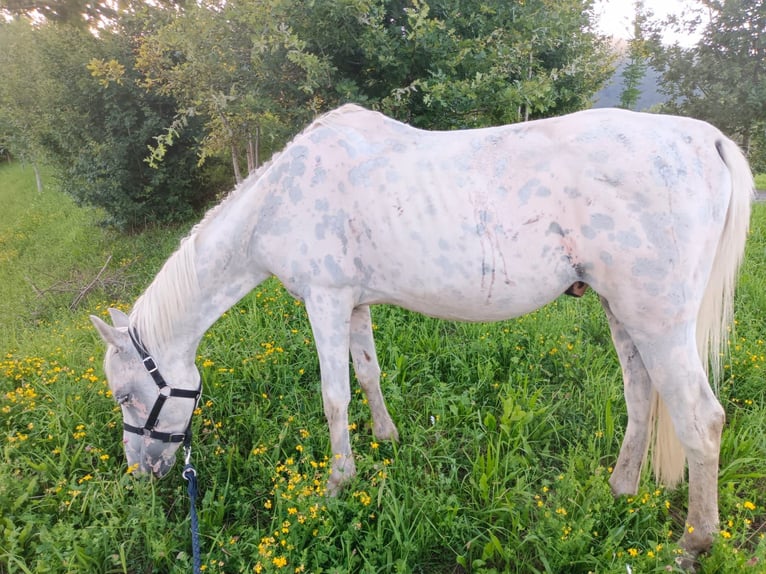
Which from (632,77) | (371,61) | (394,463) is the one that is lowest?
(394,463)

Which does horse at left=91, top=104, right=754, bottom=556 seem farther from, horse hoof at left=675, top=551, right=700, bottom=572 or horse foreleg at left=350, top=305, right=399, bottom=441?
horse foreleg at left=350, top=305, right=399, bottom=441

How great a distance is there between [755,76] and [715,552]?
1242cm

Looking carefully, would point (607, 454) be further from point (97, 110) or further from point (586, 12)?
point (97, 110)

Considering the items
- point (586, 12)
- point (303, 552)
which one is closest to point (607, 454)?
point (303, 552)

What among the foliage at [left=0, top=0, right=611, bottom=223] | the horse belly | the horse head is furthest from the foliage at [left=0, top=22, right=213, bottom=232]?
the horse belly

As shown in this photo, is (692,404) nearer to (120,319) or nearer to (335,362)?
(335,362)

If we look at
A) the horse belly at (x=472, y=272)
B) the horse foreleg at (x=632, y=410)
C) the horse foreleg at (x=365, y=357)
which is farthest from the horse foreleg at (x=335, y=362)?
the horse foreleg at (x=632, y=410)

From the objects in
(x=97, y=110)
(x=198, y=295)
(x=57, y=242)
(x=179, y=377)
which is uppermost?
(x=97, y=110)

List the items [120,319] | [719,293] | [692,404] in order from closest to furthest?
[692,404]
[719,293]
[120,319]

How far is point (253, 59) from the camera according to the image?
393 centimetres

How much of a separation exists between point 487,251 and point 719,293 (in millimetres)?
1120

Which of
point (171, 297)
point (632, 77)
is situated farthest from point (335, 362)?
point (632, 77)

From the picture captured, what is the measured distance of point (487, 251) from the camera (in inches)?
72.4

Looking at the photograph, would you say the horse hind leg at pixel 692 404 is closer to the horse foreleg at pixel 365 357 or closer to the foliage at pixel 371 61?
the horse foreleg at pixel 365 357
